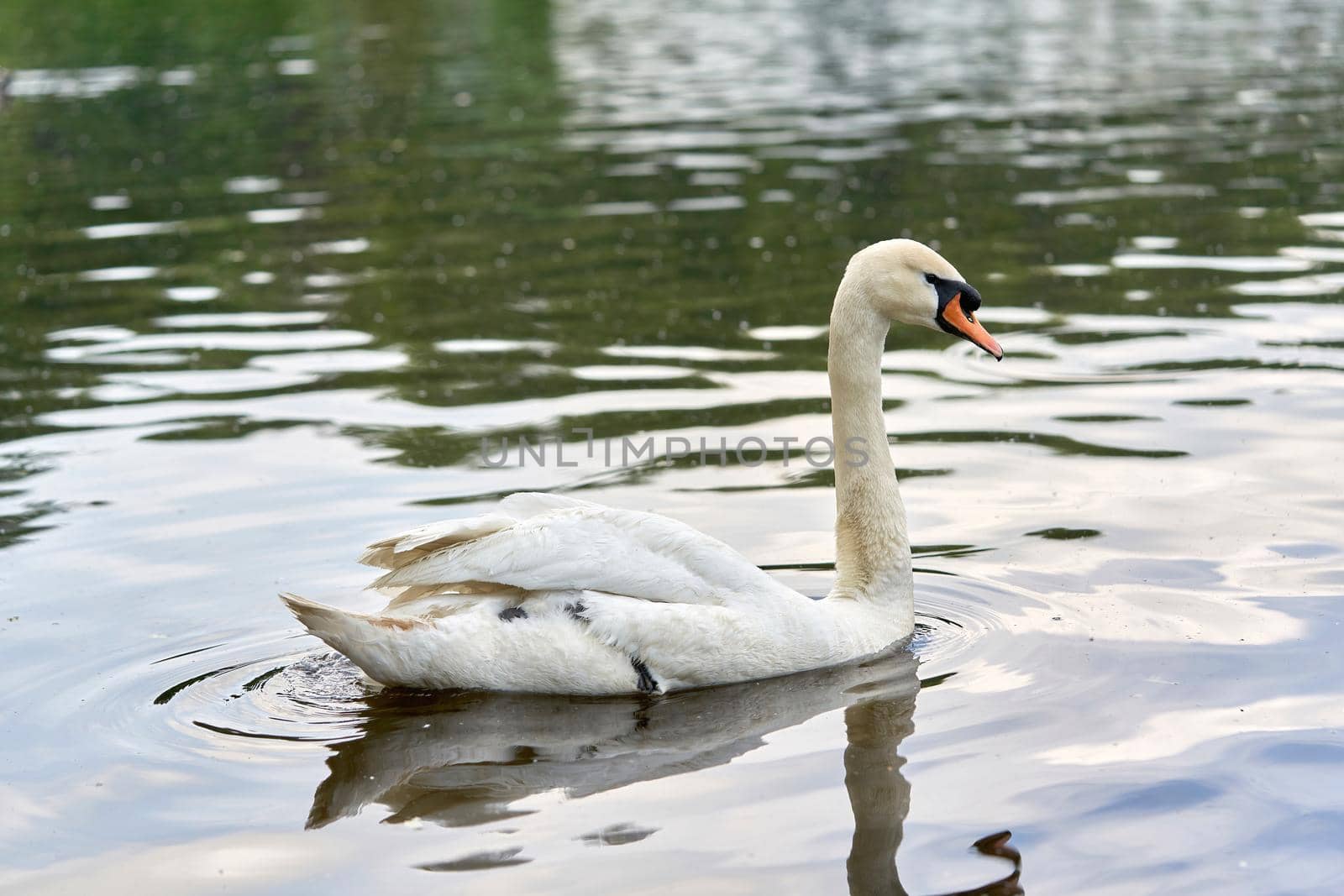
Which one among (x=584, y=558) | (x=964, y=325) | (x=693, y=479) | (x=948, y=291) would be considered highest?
(x=948, y=291)

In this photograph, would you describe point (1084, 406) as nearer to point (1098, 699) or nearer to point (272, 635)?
point (1098, 699)

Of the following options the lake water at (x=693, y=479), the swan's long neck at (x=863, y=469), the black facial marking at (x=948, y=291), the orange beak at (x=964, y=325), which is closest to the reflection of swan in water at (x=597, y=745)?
the lake water at (x=693, y=479)

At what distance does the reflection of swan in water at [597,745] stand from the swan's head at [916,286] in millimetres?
1480

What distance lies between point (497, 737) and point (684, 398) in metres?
5.28

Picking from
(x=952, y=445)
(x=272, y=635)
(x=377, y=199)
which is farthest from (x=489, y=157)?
(x=272, y=635)

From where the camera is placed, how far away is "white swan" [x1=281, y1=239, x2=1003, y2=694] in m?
6.73

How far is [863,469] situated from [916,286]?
2.75 feet

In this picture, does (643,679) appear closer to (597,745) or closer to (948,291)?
(597,745)

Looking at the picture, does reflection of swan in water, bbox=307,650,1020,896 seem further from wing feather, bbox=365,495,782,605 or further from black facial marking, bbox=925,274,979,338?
black facial marking, bbox=925,274,979,338

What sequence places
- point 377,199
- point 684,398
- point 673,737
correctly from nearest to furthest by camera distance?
point 673,737 < point 684,398 < point 377,199

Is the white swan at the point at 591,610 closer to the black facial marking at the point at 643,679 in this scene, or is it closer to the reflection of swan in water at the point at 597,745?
the black facial marking at the point at 643,679

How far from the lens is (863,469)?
7.55 meters

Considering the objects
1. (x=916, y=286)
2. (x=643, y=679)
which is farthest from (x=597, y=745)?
(x=916, y=286)

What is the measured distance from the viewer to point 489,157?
22.9 m
